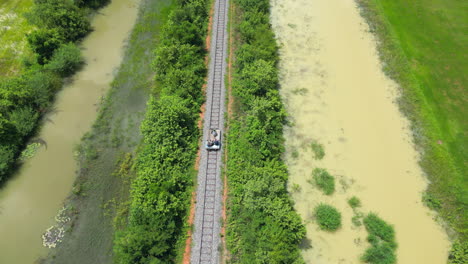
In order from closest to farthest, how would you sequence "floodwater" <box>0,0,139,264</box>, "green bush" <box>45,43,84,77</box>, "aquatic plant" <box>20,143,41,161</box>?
"floodwater" <box>0,0,139,264</box>, "aquatic plant" <box>20,143,41,161</box>, "green bush" <box>45,43,84,77</box>

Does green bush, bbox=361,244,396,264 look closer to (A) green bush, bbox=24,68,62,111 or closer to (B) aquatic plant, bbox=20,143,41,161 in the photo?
(B) aquatic plant, bbox=20,143,41,161

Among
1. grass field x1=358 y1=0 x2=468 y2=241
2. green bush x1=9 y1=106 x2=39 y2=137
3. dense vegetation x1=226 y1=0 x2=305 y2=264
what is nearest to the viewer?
dense vegetation x1=226 y1=0 x2=305 y2=264

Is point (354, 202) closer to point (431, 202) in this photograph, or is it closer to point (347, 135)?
point (431, 202)

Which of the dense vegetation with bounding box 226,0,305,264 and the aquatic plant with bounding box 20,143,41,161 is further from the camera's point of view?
the aquatic plant with bounding box 20,143,41,161

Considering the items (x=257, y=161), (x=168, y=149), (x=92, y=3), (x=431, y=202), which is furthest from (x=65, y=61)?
(x=431, y=202)

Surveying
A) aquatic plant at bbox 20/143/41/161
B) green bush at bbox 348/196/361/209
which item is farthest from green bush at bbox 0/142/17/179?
green bush at bbox 348/196/361/209

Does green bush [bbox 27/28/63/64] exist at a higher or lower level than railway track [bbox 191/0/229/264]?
higher

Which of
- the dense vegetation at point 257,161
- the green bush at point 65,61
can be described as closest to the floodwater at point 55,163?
the green bush at point 65,61
